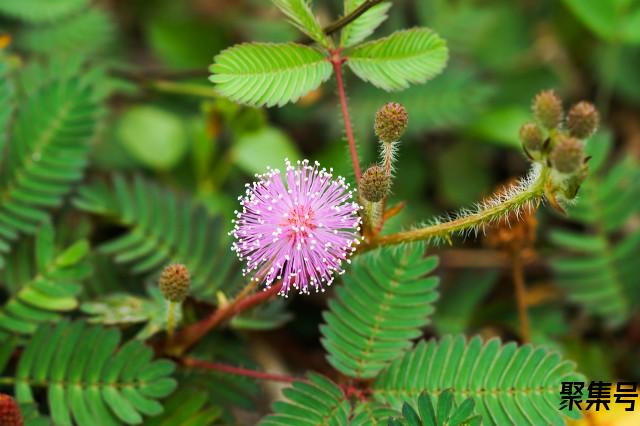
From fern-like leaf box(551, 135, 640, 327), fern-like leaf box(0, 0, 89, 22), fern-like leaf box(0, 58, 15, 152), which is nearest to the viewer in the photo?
fern-like leaf box(0, 58, 15, 152)

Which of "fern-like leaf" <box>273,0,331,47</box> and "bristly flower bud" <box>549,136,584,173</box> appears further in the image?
→ "fern-like leaf" <box>273,0,331,47</box>

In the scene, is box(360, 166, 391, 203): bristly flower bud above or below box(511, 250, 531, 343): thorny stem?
below

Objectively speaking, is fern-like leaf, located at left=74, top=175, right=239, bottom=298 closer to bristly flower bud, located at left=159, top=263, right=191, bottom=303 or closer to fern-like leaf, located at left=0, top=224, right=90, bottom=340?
fern-like leaf, located at left=0, top=224, right=90, bottom=340

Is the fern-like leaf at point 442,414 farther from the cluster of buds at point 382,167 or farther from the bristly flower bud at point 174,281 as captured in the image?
the bristly flower bud at point 174,281

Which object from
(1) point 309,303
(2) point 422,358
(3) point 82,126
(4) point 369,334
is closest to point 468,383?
(2) point 422,358

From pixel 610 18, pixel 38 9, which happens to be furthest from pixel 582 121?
pixel 38 9

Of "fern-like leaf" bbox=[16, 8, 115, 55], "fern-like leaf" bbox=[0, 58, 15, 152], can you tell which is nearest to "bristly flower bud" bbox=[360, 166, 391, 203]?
"fern-like leaf" bbox=[0, 58, 15, 152]
